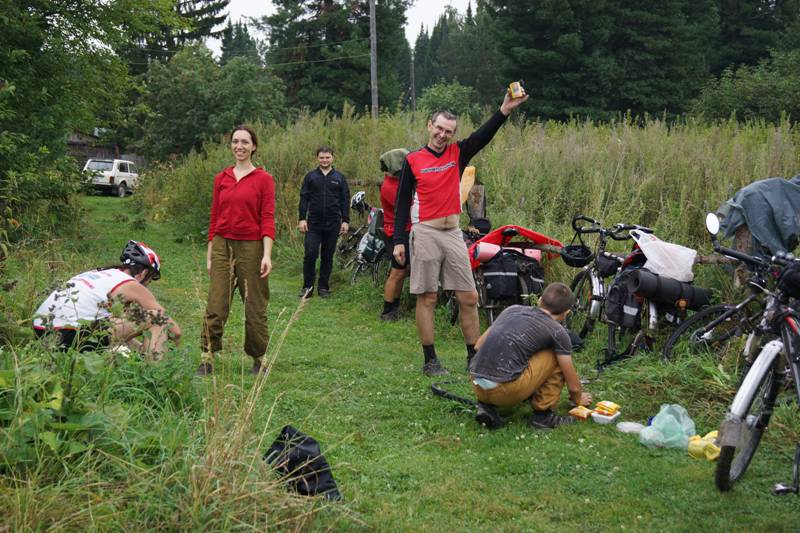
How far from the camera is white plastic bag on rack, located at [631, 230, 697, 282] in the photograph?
6.39 metres

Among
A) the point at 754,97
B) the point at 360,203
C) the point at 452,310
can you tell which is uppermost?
the point at 754,97

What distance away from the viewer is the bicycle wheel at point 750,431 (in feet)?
12.7

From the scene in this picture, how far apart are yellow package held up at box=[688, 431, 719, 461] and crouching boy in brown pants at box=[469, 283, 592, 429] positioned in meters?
0.81

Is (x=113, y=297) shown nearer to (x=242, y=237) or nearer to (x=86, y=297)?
(x=86, y=297)

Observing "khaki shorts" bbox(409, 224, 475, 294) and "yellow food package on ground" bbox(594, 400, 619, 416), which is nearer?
A: "yellow food package on ground" bbox(594, 400, 619, 416)

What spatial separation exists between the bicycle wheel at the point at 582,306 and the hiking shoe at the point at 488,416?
7.61 feet

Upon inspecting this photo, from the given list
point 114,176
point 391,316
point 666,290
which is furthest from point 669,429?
point 114,176

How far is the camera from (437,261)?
6.37m

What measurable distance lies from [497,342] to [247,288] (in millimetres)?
2113

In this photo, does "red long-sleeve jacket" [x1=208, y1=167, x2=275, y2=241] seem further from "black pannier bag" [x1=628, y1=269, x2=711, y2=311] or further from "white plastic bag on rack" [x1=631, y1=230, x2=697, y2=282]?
"white plastic bag on rack" [x1=631, y1=230, x2=697, y2=282]

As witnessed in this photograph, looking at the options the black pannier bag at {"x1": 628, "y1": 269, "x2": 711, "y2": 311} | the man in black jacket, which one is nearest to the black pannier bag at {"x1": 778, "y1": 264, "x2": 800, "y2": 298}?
the black pannier bag at {"x1": 628, "y1": 269, "x2": 711, "y2": 311}

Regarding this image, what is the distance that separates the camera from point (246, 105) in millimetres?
32781

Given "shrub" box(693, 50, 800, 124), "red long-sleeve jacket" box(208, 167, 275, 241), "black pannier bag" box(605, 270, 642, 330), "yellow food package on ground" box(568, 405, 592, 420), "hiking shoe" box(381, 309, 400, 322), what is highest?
"shrub" box(693, 50, 800, 124)

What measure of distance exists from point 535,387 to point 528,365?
158 mm
